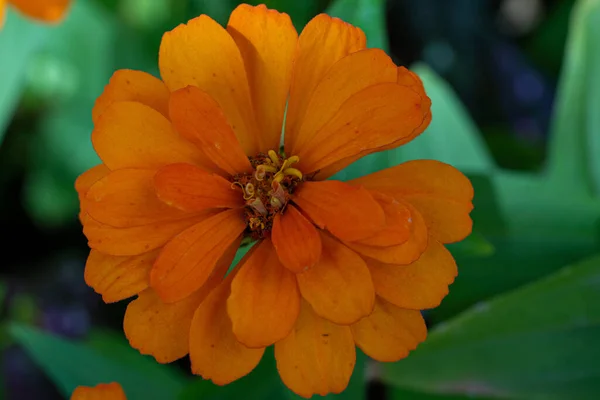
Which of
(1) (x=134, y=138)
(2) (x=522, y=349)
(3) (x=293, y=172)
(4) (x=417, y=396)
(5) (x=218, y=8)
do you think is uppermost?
(1) (x=134, y=138)

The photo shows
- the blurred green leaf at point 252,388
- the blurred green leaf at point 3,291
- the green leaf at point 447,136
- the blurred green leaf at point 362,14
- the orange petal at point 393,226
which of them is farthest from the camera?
the blurred green leaf at point 3,291

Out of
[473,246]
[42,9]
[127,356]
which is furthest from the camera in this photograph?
[127,356]

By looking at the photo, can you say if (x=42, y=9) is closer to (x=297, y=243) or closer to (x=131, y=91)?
(x=131, y=91)

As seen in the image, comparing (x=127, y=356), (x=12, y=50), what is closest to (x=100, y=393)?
(x=127, y=356)

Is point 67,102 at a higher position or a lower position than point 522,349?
higher

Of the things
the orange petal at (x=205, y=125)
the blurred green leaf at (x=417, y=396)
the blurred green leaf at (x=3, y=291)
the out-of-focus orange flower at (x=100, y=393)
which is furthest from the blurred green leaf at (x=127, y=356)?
the orange petal at (x=205, y=125)

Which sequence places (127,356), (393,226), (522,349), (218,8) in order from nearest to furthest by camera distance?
1. (393,226)
2. (522,349)
3. (127,356)
4. (218,8)

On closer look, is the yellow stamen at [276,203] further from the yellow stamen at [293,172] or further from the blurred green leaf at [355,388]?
the blurred green leaf at [355,388]
